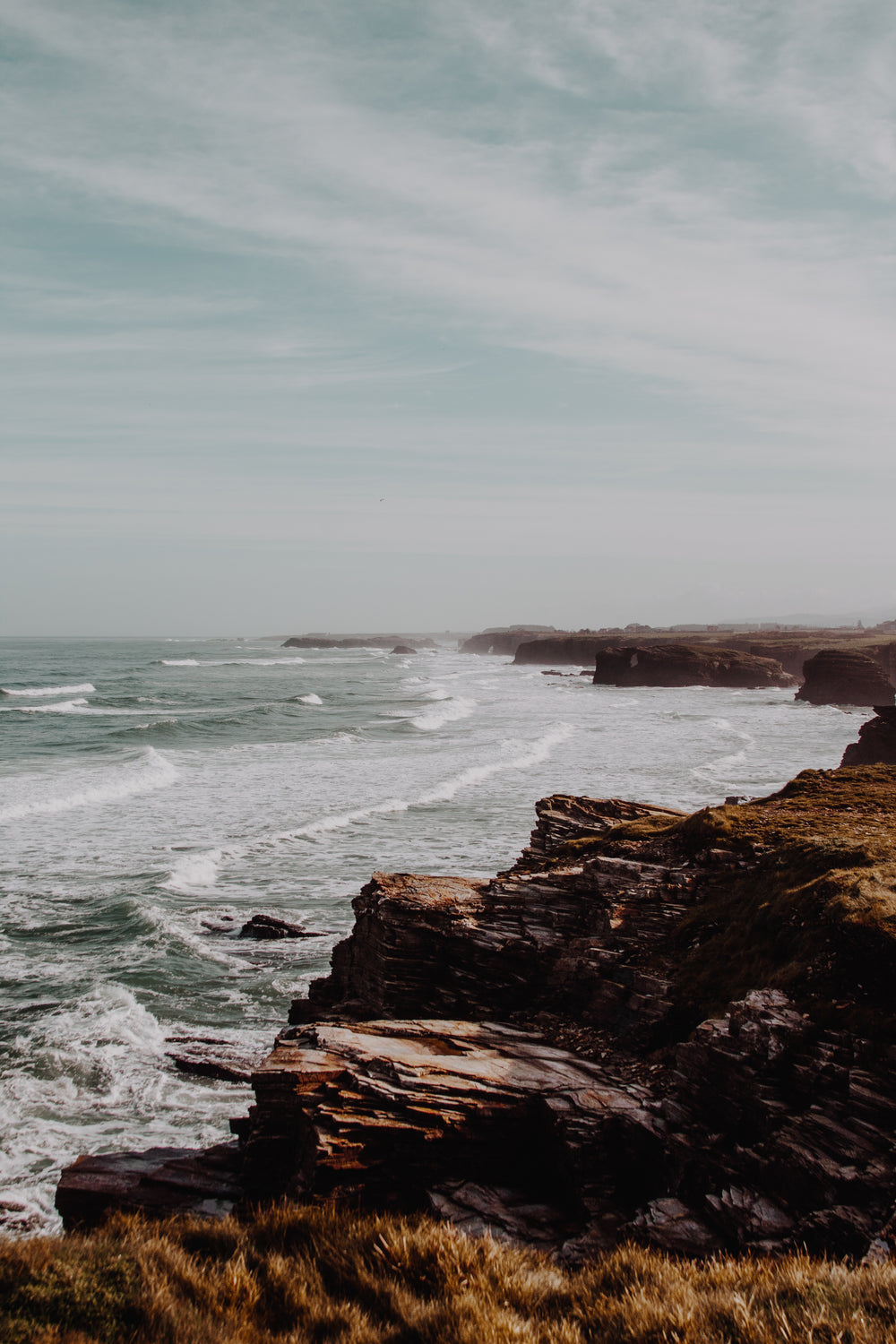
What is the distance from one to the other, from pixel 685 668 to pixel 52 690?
237 feet

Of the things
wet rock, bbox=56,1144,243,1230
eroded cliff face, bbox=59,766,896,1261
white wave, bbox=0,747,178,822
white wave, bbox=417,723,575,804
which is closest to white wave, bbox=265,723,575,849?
white wave, bbox=417,723,575,804

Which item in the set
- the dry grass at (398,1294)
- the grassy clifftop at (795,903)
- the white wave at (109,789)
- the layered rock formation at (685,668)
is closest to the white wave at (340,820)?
the white wave at (109,789)

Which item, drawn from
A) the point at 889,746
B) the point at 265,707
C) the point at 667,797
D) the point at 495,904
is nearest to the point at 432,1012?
the point at 495,904

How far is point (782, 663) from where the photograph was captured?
104562mm

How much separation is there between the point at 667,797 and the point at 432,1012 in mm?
20484

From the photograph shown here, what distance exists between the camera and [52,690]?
8306 centimetres

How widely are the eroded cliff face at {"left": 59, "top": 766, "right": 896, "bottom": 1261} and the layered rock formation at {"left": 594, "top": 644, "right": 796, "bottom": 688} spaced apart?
8682 centimetres

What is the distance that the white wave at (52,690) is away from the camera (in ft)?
261

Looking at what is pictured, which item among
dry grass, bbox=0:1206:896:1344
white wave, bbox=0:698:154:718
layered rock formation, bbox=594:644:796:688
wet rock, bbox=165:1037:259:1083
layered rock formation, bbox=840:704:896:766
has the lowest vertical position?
wet rock, bbox=165:1037:259:1083

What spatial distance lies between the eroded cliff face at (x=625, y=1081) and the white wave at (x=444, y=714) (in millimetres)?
41512

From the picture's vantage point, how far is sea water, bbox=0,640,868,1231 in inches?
455

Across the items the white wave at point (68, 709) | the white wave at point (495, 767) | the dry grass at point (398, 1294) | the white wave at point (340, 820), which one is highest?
the dry grass at point (398, 1294)

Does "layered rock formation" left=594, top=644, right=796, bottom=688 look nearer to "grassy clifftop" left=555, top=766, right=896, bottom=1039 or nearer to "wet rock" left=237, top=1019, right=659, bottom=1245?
"grassy clifftop" left=555, top=766, right=896, bottom=1039

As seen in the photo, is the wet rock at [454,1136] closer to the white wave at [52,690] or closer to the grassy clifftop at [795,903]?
the grassy clifftop at [795,903]
